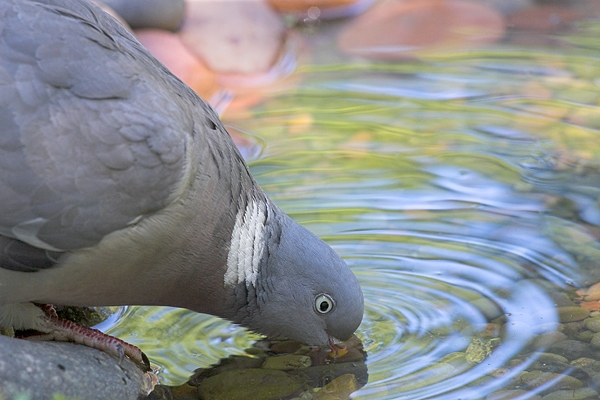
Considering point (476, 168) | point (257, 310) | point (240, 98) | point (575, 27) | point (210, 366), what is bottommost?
point (210, 366)

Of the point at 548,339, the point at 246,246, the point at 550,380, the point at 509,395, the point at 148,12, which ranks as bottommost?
the point at 509,395

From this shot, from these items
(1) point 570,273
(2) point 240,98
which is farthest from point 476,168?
(2) point 240,98

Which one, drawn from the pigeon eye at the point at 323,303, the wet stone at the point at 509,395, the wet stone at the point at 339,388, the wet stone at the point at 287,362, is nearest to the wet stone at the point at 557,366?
the wet stone at the point at 509,395

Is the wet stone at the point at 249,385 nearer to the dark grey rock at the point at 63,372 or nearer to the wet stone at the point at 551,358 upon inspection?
the dark grey rock at the point at 63,372

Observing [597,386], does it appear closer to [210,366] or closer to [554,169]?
[210,366]

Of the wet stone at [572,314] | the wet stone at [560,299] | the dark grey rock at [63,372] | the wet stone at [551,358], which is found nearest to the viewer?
the dark grey rock at [63,372]

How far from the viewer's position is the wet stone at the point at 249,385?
4.07m

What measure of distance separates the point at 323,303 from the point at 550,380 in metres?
1.12

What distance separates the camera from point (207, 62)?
8.11 metres

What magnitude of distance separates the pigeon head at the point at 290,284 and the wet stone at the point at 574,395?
98 centimetres

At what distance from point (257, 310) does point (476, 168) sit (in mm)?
2647

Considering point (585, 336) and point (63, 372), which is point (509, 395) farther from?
point (63, 372)

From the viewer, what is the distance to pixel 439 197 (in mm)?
5844

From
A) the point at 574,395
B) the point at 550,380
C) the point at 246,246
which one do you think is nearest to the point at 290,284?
the point at 246,246
